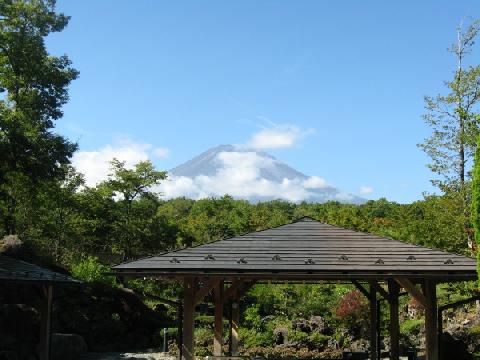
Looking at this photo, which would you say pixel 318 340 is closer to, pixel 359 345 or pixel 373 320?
pixel 359 345

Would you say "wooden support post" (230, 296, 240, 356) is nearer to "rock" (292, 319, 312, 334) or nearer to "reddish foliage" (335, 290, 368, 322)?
"reddish foliage" (335, 290, 368, 322)

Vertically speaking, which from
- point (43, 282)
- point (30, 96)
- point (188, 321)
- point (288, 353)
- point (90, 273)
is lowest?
point (288, 353)

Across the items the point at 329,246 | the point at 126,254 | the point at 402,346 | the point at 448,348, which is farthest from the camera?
the point at 126,254

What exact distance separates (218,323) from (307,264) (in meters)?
3.58

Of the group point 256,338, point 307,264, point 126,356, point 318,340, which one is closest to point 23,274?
point 307,264

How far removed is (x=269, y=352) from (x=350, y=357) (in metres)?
4.03

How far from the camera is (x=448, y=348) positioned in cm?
1362

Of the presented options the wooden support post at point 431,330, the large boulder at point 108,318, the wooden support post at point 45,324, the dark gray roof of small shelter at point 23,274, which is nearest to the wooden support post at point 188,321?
the dark gray roof of small shelter at point 23,274

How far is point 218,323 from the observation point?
12547 millimetres

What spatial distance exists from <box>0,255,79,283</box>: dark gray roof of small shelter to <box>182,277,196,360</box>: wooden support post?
314cm

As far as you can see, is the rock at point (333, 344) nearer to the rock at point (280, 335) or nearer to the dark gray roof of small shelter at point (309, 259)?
the rock at point (280, 335)

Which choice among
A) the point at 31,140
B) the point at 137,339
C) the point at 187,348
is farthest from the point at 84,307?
the point at 187,348

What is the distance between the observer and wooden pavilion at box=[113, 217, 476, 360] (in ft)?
31.6

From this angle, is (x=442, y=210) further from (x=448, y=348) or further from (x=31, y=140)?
(x=31, y=140)
